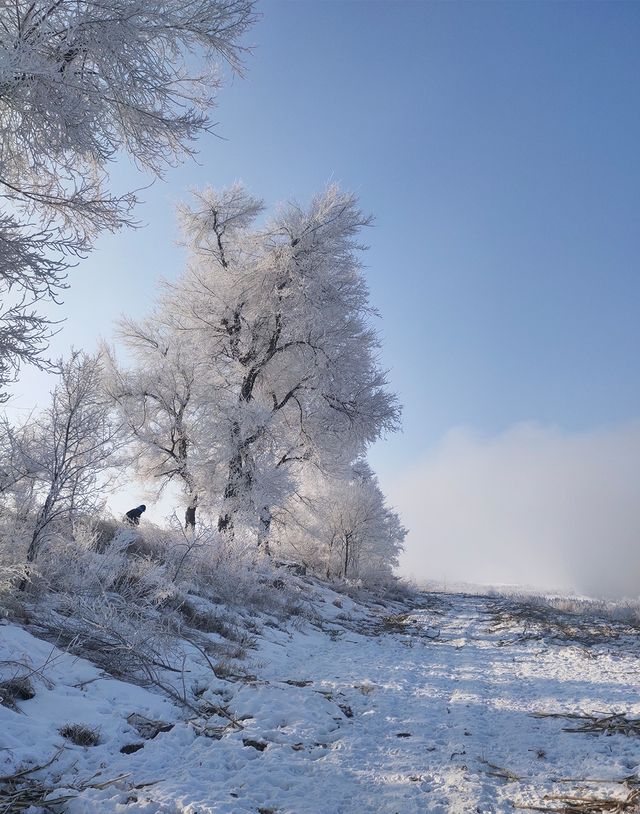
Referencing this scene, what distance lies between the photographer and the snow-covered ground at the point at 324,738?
238 cm

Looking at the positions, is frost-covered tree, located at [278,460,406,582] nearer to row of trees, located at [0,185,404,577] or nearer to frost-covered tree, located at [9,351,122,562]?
row of trees, located at [0,185,404,577]

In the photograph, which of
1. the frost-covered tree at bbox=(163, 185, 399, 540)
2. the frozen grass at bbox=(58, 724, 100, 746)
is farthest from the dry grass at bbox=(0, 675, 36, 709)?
the frost-covered tree at bbox=(163, 185, 399, 540)

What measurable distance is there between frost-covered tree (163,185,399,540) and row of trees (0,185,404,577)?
0.03 meters

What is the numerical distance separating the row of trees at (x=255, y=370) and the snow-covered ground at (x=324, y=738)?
21.5ft

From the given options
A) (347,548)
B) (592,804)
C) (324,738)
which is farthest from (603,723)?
(347,548)

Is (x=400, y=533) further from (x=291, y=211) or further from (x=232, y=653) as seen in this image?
(x=232, y=653)

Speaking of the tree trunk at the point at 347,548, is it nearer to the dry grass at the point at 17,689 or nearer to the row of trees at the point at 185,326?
the row of trees at the point at 185,326

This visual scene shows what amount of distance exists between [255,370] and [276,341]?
104 centimetres

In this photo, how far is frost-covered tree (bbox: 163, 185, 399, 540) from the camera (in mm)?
12805

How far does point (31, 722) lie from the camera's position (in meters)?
2.83

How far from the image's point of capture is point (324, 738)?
328 cm

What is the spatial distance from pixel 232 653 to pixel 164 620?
85 cm

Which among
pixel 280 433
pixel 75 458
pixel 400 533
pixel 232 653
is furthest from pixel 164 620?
pixel 400 533

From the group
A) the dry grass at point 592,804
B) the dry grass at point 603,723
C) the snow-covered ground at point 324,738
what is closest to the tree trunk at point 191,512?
the snow-covered ground at point 324,738
